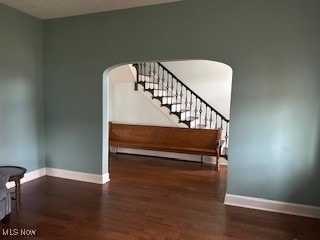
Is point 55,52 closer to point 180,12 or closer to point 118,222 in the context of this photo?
point 180,12

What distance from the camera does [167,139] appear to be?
564 cm

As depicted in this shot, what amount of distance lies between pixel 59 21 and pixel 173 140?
3.31m

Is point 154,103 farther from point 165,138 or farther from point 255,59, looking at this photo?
point 255,59

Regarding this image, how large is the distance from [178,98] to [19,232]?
495cm

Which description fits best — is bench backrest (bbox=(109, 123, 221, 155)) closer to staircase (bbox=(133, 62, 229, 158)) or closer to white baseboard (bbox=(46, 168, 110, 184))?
staircase (bbox=(133, 62, 229, 158))

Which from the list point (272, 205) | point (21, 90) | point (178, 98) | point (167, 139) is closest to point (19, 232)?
point (21, 90)

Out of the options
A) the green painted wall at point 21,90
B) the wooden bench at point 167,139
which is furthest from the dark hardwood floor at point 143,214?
the wooden bench at point 167,139

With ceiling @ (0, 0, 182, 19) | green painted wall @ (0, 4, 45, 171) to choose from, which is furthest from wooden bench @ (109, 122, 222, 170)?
ceiling @ (0, 0, 182, 19)

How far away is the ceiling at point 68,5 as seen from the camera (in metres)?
3.37

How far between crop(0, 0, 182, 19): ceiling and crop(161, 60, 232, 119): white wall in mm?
3354

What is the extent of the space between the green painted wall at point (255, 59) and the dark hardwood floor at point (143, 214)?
45 centimetres

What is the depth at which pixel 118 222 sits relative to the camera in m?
2.74

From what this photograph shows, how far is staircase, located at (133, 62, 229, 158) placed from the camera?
19.4ft

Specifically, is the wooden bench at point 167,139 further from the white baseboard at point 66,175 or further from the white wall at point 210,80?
the white baseboard at point 66,175
